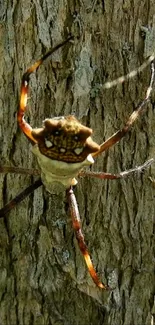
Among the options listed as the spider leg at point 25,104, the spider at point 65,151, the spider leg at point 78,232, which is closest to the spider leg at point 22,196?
the spider at point 65,151

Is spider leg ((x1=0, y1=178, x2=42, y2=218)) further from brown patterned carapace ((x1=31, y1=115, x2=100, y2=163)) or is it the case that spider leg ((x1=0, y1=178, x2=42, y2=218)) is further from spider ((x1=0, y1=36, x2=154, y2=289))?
brown patterned carapace ((x1=31, y1=115, x2=100, y2=163))

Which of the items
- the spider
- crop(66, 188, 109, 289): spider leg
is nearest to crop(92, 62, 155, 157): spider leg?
the spider

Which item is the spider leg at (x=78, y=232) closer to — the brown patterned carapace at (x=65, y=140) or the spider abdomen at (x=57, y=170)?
the spider abdomen at (x=57, y=170)

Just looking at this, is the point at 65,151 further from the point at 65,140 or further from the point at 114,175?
the point at 114,175

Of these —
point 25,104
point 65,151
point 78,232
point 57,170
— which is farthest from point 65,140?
point 78,232

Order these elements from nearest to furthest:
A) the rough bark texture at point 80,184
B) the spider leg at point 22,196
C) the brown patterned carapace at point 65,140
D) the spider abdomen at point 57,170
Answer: the brown patterned carapace at point 65,140, the spider abdomen at point 57,170, the rough bark texture at point 80,184, the spider leg at point 22,196

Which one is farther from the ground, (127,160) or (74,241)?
(127,160)

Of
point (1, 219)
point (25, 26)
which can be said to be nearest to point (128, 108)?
point (25, 26)

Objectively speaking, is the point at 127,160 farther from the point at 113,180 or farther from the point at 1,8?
the point at 1,8
